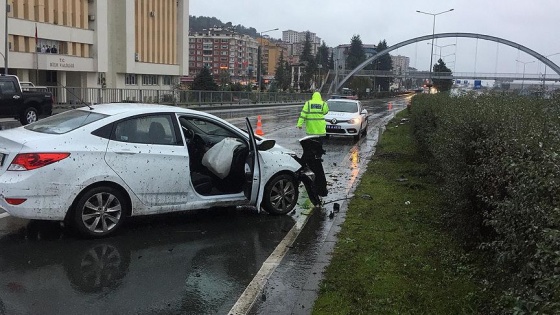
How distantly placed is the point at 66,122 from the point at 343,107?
16.5 metres

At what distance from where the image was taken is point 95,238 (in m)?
6.38

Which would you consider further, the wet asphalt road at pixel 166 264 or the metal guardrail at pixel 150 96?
the metal guardrail at pixel 150 96

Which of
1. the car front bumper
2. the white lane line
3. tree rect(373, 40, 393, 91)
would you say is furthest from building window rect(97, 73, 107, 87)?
tree rect(373, 40, 393, 91)

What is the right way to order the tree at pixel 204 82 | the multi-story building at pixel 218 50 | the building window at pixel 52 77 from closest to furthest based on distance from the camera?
the building window at pixel 52 77, the tree at pixel 204 82, the multi-story building at pixel 218 50

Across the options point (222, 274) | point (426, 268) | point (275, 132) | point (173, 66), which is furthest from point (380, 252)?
point (173, 66)

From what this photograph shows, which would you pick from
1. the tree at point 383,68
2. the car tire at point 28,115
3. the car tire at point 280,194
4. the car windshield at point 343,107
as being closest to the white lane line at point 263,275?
the car tire at point 280,194

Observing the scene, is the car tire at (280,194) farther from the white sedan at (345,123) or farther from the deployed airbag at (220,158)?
the white sedan at (345,123)

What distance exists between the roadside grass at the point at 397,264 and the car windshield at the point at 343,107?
497 inches

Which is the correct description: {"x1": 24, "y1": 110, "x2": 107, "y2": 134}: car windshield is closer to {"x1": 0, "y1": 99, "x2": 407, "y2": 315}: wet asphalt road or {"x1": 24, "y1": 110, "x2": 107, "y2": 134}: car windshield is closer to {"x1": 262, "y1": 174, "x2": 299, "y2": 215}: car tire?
{"x1": 0, "y1": 99, "x2": 407, "y2": 315}: wet asphalt road

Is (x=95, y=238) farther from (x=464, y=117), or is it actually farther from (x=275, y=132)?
(x=275, y=132)

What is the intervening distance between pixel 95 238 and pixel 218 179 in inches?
72.4

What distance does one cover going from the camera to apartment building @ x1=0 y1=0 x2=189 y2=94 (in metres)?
44.4

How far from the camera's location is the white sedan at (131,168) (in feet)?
19.7

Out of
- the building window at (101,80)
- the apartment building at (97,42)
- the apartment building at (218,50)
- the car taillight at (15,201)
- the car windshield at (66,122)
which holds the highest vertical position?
the apartment building at (218,50)
